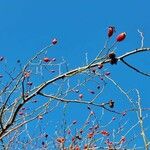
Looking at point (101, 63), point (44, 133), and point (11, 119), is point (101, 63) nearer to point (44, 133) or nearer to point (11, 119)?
point (11, 119)

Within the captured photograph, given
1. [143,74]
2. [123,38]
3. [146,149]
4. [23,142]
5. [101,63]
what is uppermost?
[23,142]

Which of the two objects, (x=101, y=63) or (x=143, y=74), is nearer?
(x=143, y=74)

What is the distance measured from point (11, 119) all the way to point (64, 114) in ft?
9.33

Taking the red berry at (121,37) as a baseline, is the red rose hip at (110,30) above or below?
above

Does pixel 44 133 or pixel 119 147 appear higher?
pixel 44 133

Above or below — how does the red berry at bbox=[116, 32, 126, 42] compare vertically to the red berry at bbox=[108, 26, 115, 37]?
below

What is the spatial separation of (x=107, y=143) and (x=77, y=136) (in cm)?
97

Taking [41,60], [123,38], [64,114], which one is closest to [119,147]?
[64,114]

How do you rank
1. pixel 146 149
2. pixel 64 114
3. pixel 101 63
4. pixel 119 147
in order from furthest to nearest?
1. pixel 119 147
2. pixel 64 114
3. pixel 101 63
4. pixel 146 149

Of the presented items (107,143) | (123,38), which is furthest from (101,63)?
(107,143)

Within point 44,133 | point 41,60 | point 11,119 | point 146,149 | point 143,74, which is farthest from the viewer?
point 44,133

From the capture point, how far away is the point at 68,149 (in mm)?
7188

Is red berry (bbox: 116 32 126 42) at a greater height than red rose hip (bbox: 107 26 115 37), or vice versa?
red rose hip (bbox: 107 26 115 37)

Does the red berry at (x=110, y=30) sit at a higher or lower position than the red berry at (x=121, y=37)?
higher
